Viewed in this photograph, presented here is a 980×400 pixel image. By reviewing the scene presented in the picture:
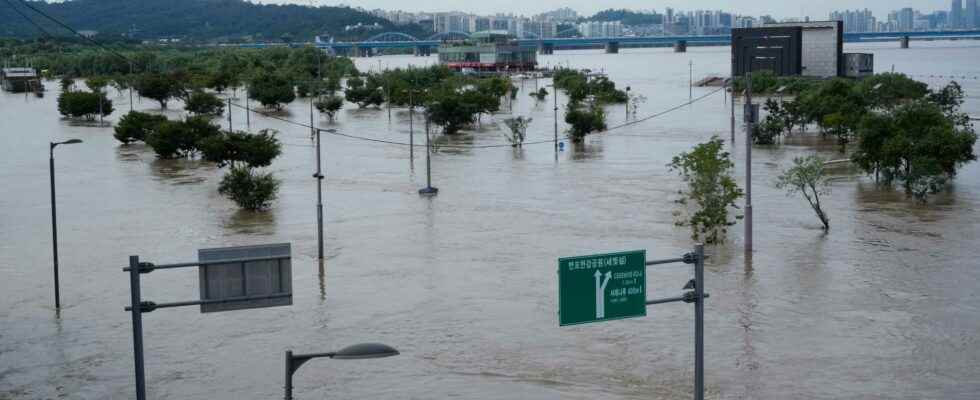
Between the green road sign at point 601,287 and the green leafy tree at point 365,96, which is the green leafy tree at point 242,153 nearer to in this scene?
the green road sign at point 601,287

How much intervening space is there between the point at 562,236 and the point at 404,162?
60.8 ft

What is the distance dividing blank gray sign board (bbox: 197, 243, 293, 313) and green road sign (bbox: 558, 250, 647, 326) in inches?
108

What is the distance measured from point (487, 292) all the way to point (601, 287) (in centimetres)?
1050

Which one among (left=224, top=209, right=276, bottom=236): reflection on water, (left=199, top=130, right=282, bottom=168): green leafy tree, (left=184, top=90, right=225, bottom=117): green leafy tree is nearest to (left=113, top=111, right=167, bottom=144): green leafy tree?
(left=199, top=130, right=282, bottom=168): green leafy tree

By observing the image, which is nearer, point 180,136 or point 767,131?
point 180,136

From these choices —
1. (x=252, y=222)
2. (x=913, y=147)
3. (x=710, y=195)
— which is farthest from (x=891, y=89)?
(x=252, y=222)

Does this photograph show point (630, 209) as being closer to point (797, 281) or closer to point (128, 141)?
point (797, 281)

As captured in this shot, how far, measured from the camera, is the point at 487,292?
2233 centimetres

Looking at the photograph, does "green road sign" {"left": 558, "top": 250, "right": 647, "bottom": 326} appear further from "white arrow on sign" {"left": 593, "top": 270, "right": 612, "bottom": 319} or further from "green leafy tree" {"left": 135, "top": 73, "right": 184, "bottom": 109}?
→ "green leafy tree" {"left": 135, "top": 73, "right": 184, "bottom": 109}

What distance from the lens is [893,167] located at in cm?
3653

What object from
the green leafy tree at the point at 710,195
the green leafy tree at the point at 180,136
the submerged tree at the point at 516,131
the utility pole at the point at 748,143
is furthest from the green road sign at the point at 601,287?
the submerged tree at the point at 516,131

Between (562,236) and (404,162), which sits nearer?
(562,236)

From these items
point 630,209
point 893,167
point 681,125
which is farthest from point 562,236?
point 681,125

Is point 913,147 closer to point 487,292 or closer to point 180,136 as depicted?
point 487,292
